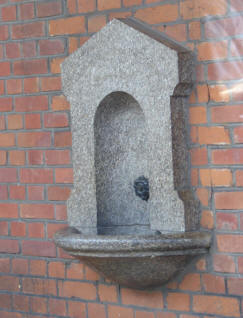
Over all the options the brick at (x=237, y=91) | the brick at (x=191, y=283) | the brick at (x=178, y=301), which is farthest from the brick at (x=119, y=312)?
the brick at (x=237, y=91)

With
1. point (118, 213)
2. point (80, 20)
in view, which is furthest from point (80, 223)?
point (80, 20)

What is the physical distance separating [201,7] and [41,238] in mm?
1502

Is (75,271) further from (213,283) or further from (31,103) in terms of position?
(31,103)

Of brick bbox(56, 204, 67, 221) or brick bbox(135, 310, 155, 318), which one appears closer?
brick bbox(135, 310, 155, 318)

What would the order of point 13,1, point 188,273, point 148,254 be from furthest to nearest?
point 13,1 → point 188,273 → point 148,254

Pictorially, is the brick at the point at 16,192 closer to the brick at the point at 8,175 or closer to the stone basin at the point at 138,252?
the brick at the point at 8,175

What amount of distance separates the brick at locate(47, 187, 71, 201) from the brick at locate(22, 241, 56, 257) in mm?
252

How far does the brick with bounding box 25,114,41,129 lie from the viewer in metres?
3.44

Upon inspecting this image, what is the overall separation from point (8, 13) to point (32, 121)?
2.05 feet

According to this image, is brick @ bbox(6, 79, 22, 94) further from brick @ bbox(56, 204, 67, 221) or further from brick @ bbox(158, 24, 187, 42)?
brick @ bbox(158, 24, 187, 42)

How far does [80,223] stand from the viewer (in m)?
3.23

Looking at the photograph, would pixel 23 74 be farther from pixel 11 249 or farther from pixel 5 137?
pixel 11 249

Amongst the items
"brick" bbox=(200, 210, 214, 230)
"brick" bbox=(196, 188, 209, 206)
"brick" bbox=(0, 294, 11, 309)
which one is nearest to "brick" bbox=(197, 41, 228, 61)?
"brick" bbox=(196, 188, 209, 206)

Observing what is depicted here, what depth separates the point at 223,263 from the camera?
2.95 m
